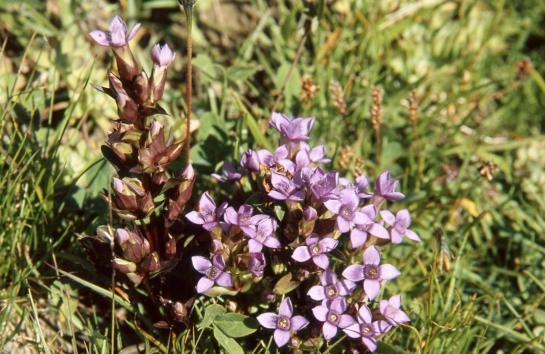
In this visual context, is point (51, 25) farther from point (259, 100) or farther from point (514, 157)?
point (514, 157)

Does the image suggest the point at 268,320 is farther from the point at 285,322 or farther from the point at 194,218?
the point at 194,218

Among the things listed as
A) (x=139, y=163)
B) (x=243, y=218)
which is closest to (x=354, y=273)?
(x=243, y=218)

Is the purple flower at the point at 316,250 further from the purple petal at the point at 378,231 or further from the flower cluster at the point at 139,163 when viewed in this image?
the flower cluster at the point at 139,163

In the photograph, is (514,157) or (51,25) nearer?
(51,25)

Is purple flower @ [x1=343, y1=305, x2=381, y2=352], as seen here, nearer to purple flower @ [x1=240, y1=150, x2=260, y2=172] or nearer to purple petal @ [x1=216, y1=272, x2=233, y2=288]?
purple petal @ [x1=216, y1=272, x2=233, y2=288]

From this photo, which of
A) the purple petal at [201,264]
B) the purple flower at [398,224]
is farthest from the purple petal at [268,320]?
the purple flower at [398,224]

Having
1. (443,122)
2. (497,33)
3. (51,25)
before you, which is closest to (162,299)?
(51,25)
